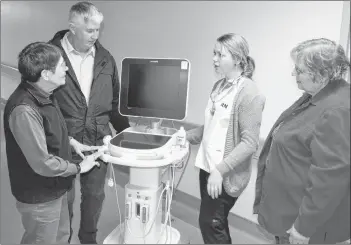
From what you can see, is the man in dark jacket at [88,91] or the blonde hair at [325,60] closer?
the blonde hair at [325,60]

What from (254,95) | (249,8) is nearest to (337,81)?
(254,95)

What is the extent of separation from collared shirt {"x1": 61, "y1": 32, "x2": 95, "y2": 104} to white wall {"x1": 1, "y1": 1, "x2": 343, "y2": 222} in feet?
0.83

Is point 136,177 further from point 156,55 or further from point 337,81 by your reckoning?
point 337,81

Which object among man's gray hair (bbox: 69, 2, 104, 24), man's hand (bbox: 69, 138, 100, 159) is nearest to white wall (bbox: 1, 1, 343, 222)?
man's gray hair (bbox: 69, 2, 104, 24)

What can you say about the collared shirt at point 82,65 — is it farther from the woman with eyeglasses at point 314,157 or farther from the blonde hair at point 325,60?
the blonde hair at point 325,60

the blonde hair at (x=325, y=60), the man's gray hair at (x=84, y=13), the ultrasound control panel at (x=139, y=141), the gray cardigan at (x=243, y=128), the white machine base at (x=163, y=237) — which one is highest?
the man's gray hair at (x=84, y=13)

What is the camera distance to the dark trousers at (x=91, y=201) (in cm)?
166

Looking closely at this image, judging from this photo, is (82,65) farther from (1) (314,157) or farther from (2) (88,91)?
(1) (314,157)

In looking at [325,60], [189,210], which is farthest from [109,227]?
[325,60]

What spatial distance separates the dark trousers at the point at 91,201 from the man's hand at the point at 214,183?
617 mm

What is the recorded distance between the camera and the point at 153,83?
144cm

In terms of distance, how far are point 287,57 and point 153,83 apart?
578 millimetres

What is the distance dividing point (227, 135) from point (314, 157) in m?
0.44

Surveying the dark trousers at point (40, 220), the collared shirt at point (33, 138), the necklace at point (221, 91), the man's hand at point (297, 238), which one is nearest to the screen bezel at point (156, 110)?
the necklace at point (221, 91)
